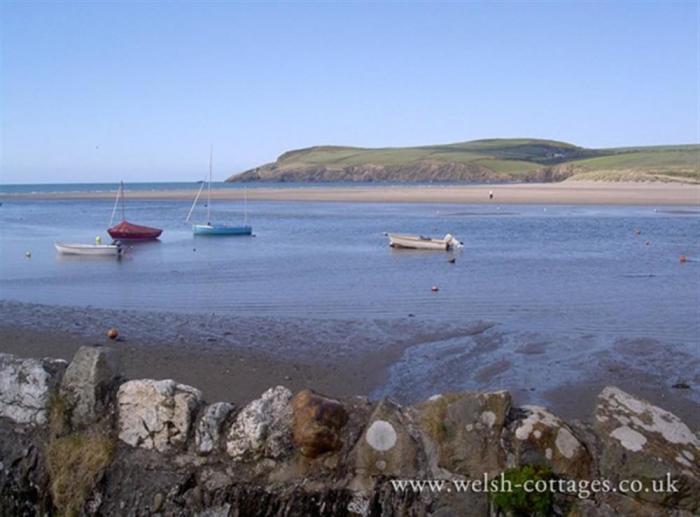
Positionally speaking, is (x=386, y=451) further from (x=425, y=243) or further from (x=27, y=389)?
(x=425, y=243)

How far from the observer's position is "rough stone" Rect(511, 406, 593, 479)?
425 centimetres

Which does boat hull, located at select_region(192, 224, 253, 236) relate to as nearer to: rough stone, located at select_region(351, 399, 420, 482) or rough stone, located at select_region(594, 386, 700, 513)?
rough stone, located at select_region(351, 399, 420, 482)

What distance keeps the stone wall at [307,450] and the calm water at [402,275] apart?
441 inches

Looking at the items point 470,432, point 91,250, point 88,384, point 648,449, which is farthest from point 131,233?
point 648,449

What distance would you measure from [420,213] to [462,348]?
168 ft

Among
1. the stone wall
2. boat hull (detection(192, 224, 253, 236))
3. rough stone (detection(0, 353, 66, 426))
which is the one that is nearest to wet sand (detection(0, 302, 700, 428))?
rough stone (detection(0, 353, 66, 426))

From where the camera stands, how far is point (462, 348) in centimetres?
1393

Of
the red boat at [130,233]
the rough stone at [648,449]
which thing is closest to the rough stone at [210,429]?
the rough stone at [648,449]

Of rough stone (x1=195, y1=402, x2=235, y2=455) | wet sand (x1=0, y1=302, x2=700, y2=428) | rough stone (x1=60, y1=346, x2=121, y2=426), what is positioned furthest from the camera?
wet sand (x1=0, y1=302, x2=700, y2=428)

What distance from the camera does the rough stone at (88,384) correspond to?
16.6ft

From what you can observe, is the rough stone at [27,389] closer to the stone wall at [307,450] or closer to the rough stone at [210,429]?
the stone wall at [307,450]

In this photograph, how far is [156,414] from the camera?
489 centimetres

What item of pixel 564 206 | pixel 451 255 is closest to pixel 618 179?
pixel 564 206

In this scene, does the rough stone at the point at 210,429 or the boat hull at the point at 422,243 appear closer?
the rough stone at the point at 210,429
